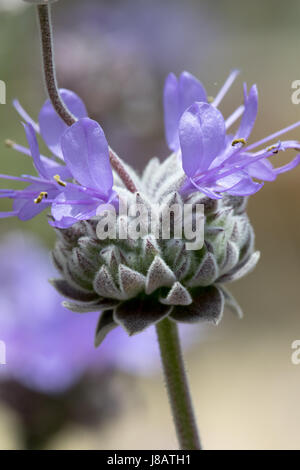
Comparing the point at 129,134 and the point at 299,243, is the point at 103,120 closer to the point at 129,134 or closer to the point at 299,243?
the point at 129,134

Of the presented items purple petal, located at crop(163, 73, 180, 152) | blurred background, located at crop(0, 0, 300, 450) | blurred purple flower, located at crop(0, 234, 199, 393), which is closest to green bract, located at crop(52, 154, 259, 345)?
purple petal, located at crop(163, 73, 180, 152)

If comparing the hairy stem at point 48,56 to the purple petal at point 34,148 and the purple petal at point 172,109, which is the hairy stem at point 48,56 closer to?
the purple petal at point 34,148

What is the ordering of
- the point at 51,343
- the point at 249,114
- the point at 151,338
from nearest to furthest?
the point at 249,114
the point at 51,343
the point at 151,338

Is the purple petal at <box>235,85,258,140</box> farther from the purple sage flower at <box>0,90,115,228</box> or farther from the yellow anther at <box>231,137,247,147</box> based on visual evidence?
the purple sage flower at <box>0,90,115,228</box>

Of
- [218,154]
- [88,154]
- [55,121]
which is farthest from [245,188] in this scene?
[55,121]

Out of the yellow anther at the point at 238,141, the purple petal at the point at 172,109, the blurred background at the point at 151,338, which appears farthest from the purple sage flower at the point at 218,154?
the blurred background at the point at 151,338

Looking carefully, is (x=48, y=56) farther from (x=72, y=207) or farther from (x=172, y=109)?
(x=172, y=109)
